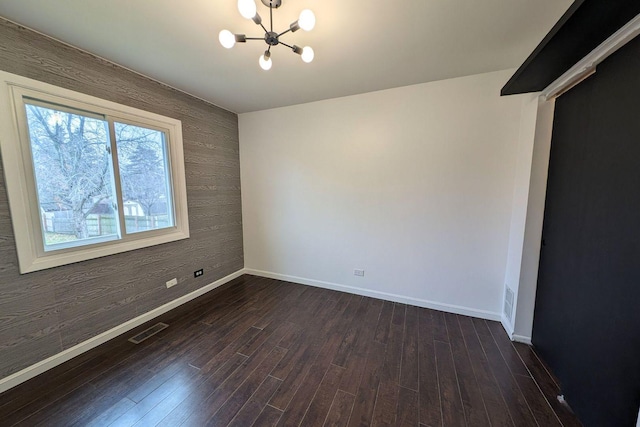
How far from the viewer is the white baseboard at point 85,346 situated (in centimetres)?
166

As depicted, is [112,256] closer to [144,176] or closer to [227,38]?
[144,176]

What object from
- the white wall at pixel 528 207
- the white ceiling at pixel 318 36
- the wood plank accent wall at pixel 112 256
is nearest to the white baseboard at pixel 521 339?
the white wall at pixel 528 207

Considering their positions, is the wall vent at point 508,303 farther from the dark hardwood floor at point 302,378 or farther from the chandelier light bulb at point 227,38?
the chandelier light bulb at point 227,38

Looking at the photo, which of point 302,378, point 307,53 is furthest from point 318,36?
point 302,378

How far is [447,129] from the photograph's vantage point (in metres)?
2.48

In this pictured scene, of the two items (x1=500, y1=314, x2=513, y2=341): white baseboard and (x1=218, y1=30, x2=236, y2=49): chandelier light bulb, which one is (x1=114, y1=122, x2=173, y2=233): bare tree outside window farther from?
(x1=500, y1=314, x2=513, y2=341): white baseboard

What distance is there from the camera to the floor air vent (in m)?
2.19

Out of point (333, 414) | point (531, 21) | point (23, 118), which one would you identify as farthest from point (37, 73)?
point (531, 21)

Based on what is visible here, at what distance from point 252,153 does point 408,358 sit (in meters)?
3.35

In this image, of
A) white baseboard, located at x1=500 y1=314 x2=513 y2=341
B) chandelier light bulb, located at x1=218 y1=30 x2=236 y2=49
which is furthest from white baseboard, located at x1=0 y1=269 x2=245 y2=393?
white baseboard, located at x1=500 y1=314 x2=513 y2=341

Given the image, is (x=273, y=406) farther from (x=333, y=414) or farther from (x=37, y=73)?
(x=37, y=73)

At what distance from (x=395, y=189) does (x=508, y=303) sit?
166 cm

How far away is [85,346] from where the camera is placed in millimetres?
2025

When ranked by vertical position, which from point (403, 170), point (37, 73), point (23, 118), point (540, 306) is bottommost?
point (540, 306)
